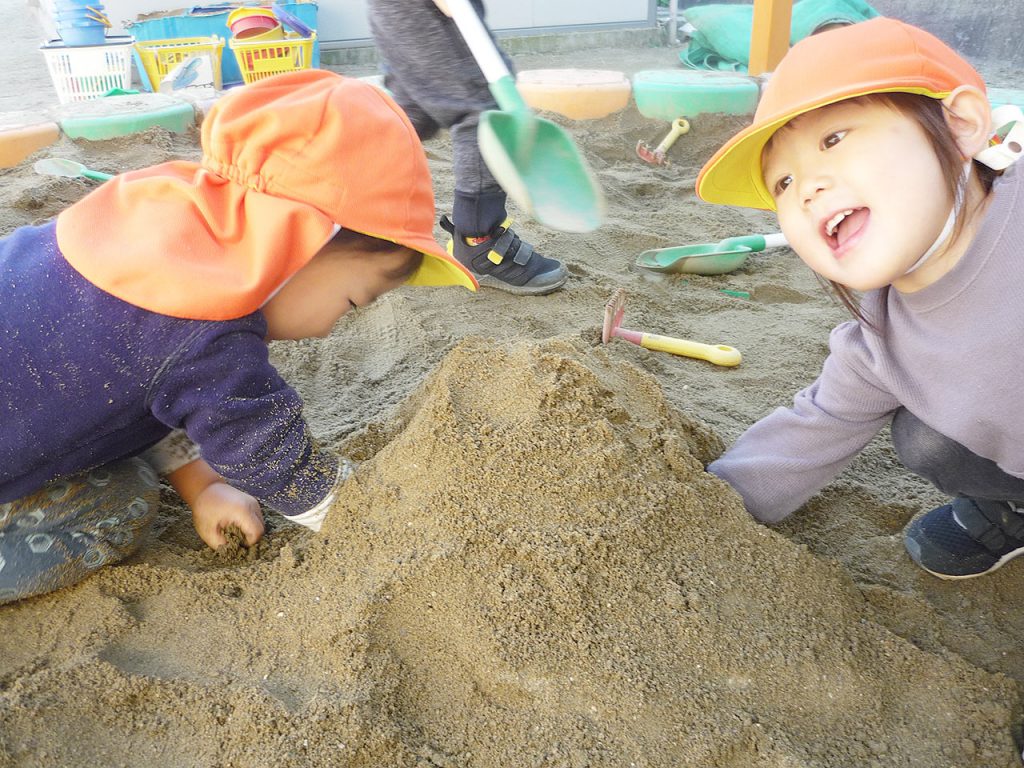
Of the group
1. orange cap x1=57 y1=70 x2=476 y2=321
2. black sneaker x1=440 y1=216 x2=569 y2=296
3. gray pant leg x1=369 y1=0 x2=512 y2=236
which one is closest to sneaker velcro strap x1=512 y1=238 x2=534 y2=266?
black sneaker x1=440 y1=216 x2=569 y2=296

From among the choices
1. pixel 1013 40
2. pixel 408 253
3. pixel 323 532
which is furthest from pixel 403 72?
pixel 1013 40

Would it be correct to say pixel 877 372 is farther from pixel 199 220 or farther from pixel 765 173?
pixel 199 220

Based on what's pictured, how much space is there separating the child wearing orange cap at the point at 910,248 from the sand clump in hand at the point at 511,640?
10.1 inches

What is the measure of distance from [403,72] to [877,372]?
4.72ft

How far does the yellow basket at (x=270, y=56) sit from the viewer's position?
4465 mm

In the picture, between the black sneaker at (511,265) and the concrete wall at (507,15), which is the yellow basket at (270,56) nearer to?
the concrete wall at (507,15)

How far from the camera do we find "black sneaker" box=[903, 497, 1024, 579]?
128 cm

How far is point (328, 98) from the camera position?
1.14 meters

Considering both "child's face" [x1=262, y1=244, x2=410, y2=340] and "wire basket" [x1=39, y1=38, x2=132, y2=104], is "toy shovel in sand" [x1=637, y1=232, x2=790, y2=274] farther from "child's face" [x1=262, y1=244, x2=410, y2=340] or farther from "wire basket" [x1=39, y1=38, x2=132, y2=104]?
"wire basket" [x1=39, y1=38, x2=132, y2=104]

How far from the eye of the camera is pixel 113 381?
1.13 m

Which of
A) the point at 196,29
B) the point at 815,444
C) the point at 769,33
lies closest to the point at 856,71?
the point at 815,444

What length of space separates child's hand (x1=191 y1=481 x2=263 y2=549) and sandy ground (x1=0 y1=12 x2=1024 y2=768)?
0.03m

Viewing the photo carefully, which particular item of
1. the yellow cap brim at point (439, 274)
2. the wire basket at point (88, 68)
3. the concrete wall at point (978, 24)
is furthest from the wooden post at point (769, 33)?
the wire basket at point (88, 68)

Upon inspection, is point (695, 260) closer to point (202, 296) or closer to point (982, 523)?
point (982, 523)
